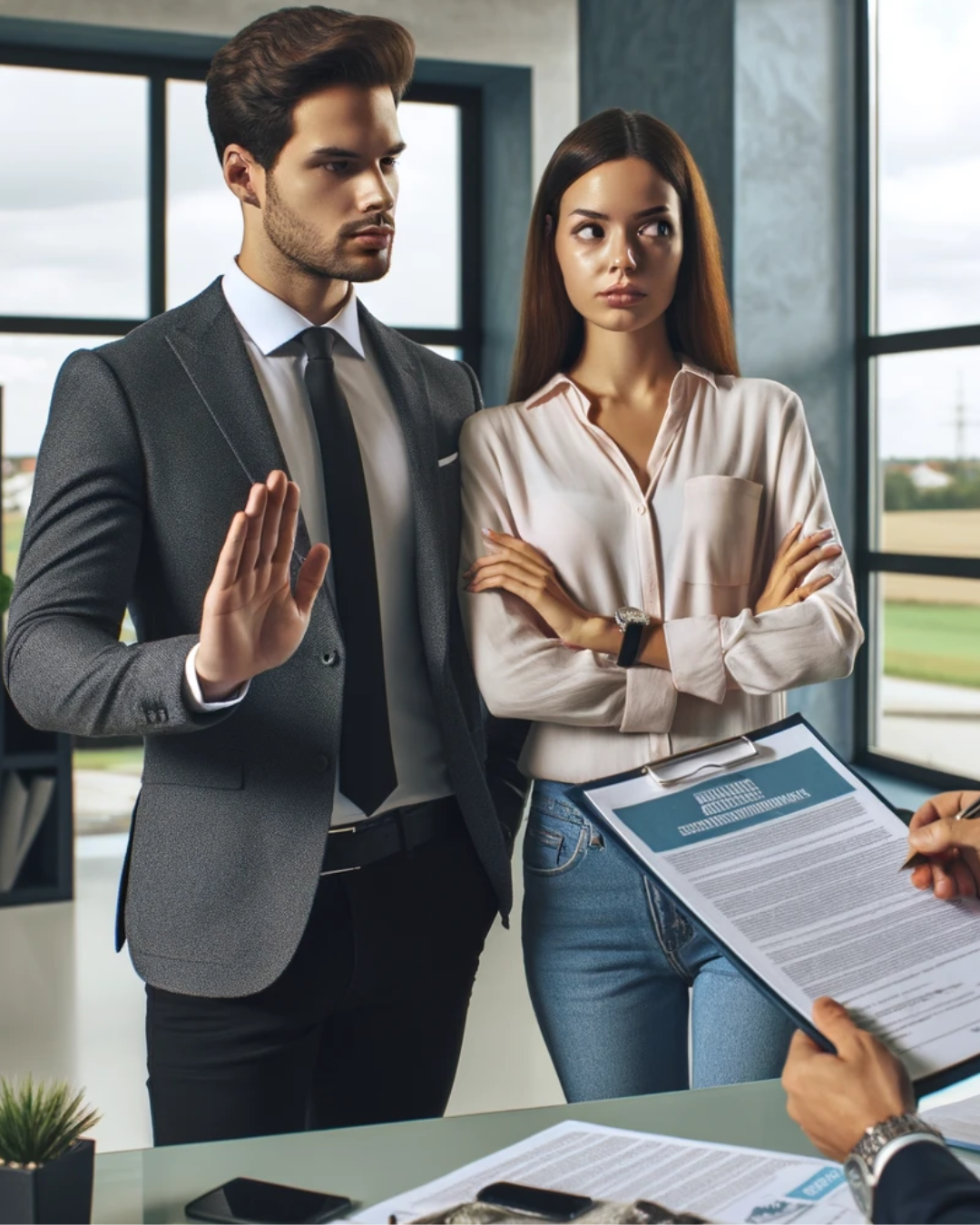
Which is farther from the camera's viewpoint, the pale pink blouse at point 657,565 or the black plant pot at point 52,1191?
the pale pink blouse at point 657,565

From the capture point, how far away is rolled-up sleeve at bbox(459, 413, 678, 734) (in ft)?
6.10

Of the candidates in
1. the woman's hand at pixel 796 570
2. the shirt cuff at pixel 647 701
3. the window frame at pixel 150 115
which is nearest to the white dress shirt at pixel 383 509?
the shirt cuff at pixel 647 701

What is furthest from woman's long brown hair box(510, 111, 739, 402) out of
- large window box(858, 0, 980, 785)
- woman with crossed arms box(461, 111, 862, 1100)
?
large window box(858, 0, 980, 785)

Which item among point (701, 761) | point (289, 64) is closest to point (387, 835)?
point (701, 761)

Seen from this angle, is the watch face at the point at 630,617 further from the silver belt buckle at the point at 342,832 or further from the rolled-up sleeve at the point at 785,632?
the silver belt buckle at the point at 342,832

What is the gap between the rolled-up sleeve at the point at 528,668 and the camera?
73.2 inches

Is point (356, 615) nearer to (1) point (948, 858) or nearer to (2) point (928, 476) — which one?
(1) point (948, 858)

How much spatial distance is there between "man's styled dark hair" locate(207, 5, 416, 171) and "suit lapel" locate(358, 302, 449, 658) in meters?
0.31

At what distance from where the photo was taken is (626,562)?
6.25 ft

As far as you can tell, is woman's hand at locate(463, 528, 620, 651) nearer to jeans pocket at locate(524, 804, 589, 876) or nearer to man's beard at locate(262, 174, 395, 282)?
jeans pocket at locate(524, 804, 589, 876)

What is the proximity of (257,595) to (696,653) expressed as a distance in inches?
25.1

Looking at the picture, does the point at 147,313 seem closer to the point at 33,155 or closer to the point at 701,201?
the point at 33,155

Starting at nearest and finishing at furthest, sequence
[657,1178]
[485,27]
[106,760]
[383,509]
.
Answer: [657,1178] → [383,509] → [485,27] → [106,760]

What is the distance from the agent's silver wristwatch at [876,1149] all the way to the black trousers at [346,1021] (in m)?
0.77
